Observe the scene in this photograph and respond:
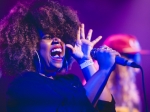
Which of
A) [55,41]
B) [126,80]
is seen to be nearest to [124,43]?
[126,80]

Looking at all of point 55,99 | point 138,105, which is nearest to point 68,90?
point 55,99

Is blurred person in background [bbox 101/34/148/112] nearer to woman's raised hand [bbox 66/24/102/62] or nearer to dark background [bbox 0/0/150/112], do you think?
dark background [bbox 0/0/150/112]

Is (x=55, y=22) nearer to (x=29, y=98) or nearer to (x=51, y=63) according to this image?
(x=51, y=63)

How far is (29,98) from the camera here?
4.36 ft

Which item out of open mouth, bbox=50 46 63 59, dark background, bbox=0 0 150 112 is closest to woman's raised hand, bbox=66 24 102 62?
open mouth, bbox=50 46 63 59

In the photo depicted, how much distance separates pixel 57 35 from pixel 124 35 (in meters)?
0.56

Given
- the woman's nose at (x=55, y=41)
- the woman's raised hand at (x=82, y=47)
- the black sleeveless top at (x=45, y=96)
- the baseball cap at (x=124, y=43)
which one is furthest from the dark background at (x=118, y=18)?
the black sleeveless top at (x=45, y=96)

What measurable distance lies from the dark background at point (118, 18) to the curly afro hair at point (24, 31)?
226 mm

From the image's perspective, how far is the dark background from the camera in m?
1.95

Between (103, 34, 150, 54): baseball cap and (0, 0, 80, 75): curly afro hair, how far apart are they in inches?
14.7

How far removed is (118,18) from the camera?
2.09 meters

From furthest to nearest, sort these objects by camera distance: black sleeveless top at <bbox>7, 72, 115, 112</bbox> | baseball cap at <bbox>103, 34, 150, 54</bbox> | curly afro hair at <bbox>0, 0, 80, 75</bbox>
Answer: baseball cap at <bbox>103, 34, 150, 54</bbox> → curly afro hair at <bbox>0, 0, 80, 75</bbox> → black sleeveless top at <bbox>7, 72, 115, 112</bbox>

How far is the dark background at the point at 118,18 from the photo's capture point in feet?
6.39

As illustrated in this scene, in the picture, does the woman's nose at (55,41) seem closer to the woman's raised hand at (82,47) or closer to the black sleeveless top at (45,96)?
the woman's raised hand at (82,47)
